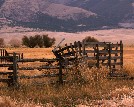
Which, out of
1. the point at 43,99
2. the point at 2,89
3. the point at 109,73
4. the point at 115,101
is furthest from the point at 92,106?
the point at 109,73

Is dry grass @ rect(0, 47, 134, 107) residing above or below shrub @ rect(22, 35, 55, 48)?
above

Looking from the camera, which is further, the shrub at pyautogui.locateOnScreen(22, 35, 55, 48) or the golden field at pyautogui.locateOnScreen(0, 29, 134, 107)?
the shrub at pyautogui.locateOnScreen(22, 35, 55, 48)

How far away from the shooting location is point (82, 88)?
17219 mm

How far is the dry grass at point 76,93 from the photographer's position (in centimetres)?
1360

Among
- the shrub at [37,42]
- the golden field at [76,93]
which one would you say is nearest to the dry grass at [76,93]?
the golden field at [76,93]

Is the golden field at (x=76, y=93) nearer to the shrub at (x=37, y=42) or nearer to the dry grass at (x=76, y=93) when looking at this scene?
the dry grass at (x=76, y=93)

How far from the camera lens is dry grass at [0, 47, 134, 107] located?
13602mm

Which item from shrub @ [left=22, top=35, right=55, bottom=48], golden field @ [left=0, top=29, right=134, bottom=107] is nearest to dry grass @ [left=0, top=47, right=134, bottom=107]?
golden field @ [left=0, top=29, right=134, bottom=107]

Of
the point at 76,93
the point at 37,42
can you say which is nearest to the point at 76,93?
the point at 76,93

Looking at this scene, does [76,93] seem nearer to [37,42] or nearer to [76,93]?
[76,93]

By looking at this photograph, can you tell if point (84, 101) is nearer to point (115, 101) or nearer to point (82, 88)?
point (115, 101)

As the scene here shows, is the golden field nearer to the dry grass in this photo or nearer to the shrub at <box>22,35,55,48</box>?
the dry grass

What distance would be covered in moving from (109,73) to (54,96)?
7.25m

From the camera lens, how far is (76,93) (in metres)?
16.4
